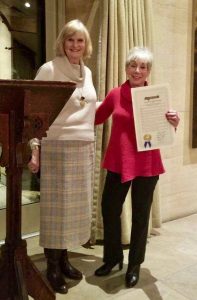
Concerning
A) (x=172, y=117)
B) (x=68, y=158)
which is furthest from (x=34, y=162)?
(x=172, y=117)

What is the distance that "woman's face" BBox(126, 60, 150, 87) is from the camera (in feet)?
6.25

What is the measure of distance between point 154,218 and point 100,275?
81 cm

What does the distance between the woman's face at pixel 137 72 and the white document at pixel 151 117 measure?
11cm

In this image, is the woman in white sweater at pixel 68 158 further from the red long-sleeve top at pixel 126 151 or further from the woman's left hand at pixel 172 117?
the woman's left hand at pixel 172 117

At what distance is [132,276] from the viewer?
2.07 meters

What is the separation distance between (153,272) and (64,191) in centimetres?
77

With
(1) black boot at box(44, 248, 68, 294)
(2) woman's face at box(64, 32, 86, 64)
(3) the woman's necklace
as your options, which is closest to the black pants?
(1) black boot at box(44, 248, 68, 294)

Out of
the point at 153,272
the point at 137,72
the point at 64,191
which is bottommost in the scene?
the point at 153,272

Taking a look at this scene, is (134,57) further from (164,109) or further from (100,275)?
(100,275)

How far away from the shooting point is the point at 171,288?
2.05 meters

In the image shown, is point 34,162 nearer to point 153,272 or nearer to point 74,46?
point 74,46

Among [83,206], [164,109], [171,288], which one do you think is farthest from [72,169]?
[171,288]

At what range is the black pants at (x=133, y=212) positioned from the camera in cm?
199

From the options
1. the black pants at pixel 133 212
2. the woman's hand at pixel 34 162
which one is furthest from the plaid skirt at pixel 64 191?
the woman's hand at pixel 34 162
